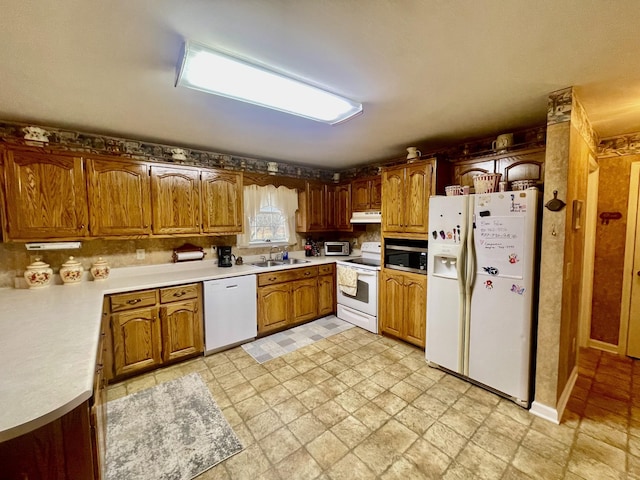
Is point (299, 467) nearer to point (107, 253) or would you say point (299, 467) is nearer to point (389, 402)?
point (389, 402)

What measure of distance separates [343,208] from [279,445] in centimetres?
325

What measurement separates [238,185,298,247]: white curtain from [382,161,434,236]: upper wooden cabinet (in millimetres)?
1462

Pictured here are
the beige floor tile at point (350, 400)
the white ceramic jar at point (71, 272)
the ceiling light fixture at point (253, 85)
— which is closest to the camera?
the ceiling light fixture at point (253, 85)

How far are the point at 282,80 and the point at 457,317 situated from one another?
7.80 feet

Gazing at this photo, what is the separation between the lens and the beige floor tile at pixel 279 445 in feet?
5.58

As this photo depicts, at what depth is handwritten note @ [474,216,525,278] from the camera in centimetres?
206

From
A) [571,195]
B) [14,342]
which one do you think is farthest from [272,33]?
[571,195]

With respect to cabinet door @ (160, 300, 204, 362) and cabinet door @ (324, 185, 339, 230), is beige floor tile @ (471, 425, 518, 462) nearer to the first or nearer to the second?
cabinet door @ (160, 300, 204, 362)

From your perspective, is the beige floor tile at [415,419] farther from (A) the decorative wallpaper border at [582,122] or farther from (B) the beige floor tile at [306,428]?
(A) the decorative wallpaper border at [582,122]

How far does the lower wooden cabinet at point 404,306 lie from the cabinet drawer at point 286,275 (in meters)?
0.99

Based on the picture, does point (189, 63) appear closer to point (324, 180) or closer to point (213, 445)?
point (213, 445)

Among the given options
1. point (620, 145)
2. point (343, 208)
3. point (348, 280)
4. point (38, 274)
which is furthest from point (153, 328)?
point (620, 145)

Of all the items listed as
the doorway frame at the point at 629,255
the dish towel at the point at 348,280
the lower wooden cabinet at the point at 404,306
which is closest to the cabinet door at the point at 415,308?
the lower wooden cabinet at the point at 404,306

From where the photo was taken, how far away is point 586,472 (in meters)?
1.57
